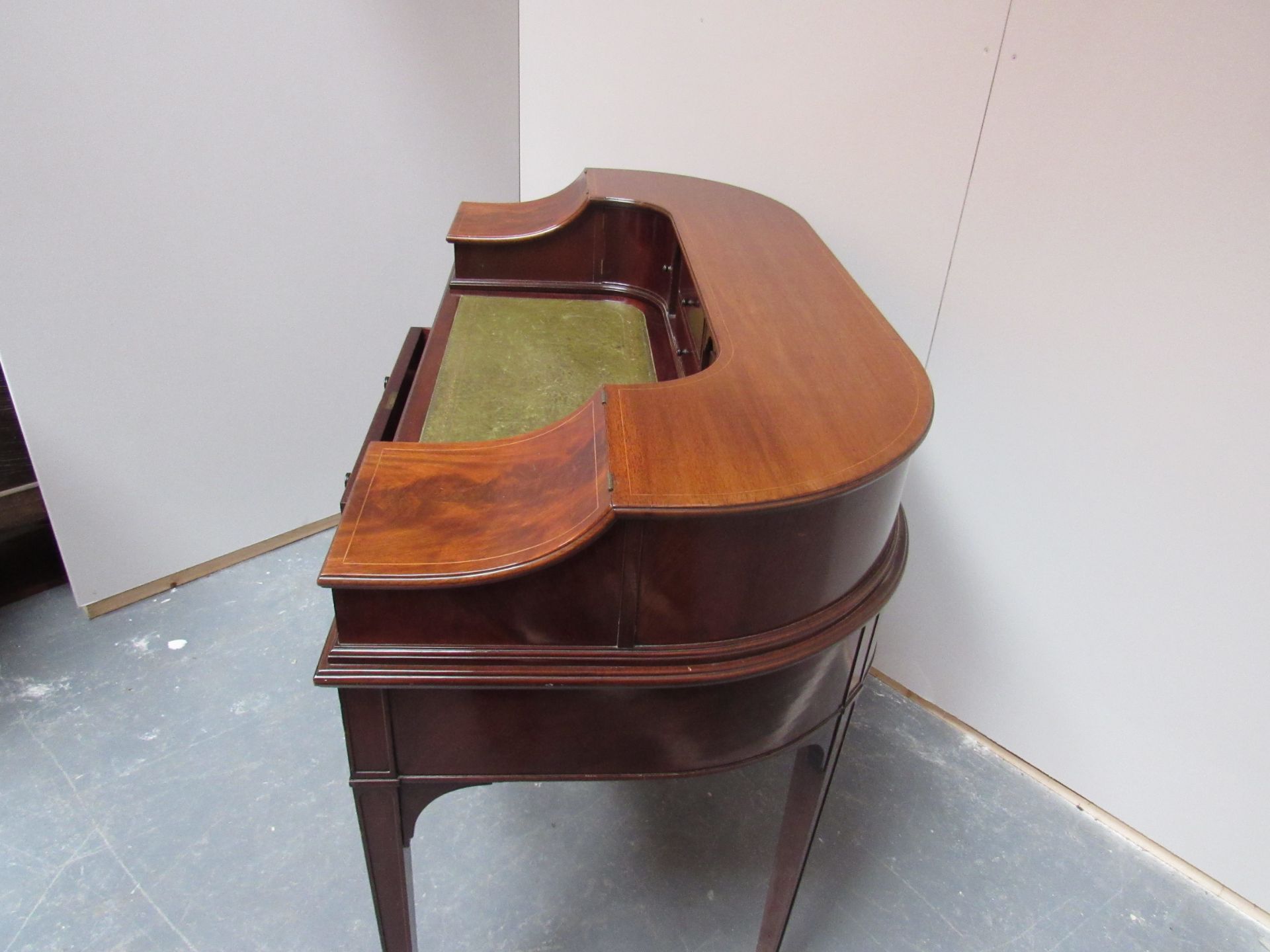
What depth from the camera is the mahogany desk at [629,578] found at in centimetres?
86

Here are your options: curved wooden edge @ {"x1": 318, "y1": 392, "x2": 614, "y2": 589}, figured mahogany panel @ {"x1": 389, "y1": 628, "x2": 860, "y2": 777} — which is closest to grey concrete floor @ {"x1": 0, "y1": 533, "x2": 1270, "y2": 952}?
figured mahogany panel @ {"x1": 389, "y1": 628, "x2": 860, "y2": 777}

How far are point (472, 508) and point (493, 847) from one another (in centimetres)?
109

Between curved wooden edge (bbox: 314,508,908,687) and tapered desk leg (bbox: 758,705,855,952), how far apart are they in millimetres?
303

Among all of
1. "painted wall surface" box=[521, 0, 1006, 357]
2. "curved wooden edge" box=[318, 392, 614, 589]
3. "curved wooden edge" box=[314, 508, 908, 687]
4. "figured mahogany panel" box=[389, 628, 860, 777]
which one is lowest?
"figured mahogany panel" box=[389, 628, 860, 777]

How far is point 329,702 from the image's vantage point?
6.67 feet

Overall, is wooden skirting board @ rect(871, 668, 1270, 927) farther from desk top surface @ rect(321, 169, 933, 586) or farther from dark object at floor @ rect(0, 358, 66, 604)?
dark object at floor @ rect(0, 358, 66, 604)

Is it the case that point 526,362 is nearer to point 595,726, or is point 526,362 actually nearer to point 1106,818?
point 595,726

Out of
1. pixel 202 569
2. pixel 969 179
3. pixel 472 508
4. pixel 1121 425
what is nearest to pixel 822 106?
pixel 969 179

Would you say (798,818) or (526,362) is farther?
(526,362)

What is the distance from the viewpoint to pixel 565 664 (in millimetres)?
917

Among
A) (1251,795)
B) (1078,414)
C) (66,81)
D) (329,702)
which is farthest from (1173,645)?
(66,81)

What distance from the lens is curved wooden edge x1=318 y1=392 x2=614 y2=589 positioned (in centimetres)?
84

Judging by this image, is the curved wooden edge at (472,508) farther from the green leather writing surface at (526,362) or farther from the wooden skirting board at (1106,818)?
the wooden skirting board at (1106,818)

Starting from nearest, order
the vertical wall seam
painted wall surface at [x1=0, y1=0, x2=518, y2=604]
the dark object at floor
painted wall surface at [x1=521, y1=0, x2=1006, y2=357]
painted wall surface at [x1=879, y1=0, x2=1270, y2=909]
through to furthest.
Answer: painted wall surface at [x1=879, y1=0, x2=1270, y2=909], the vertical wall seam, painted wall surface at [x1=521, y1=0, x2=1006, y2=357], painted wall surface at [x1=0, y1=0, x2=518, y2=604], the dark object at floor
